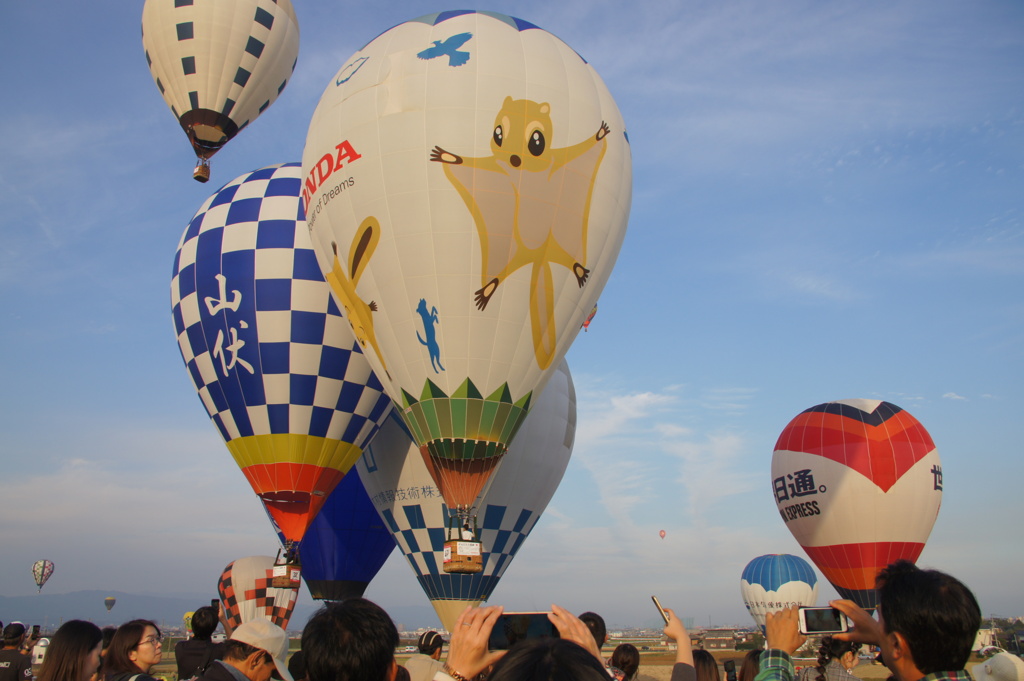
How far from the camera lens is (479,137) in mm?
9922

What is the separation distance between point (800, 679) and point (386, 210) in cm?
850

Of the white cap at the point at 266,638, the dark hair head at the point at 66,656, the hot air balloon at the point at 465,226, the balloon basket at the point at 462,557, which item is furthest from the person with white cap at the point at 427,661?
the hot air balloon at the point at 465,226

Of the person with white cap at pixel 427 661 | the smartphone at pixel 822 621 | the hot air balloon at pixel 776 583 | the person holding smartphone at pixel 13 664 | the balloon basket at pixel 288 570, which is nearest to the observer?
the smartphone at pixel 822 621

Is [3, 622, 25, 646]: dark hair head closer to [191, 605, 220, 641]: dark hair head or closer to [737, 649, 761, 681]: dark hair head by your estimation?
[191, 605, 220, 641]: dark hair head

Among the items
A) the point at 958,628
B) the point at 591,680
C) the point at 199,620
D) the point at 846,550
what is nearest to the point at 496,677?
the point at 591,680

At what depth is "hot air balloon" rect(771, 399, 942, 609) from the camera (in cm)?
1589

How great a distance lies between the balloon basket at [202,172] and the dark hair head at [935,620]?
630 inches

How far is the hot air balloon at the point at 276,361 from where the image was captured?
→ 41.4 ft

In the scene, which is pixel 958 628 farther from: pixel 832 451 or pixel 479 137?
pixel 832 451

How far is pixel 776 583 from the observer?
2375cm

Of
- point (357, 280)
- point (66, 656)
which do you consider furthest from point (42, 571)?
point (66, 656)

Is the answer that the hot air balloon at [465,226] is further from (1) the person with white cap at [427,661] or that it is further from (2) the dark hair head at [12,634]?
(1) the person with white cap at [427,661]

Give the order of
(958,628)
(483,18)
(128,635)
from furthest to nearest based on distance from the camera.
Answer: (483,18) < (128,635) < (958,628)

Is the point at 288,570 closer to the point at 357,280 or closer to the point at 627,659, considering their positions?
the point at 357,280
